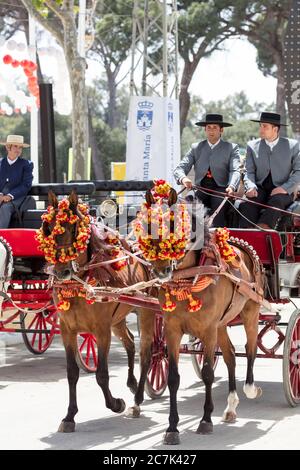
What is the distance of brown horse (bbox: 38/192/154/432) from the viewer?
24.0ft

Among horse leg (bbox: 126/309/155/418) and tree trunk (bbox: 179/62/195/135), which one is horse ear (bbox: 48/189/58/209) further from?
tree trunk (bbox: 179/62/195/135)

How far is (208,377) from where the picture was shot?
7543mm

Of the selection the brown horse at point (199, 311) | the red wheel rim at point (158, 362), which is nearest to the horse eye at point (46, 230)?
the brown horse at point (199, 311)

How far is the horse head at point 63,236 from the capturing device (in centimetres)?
729

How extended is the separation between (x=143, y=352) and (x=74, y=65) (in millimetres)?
10296

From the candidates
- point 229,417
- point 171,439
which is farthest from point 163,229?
point 229,417

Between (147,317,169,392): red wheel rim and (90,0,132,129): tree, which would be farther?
(90,0,132,129): tree

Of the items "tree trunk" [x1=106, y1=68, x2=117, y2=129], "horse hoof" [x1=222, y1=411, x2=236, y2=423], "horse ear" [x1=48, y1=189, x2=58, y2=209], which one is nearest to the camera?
"horse ear" [x1=48, y1=189, x2=58, y2=209]

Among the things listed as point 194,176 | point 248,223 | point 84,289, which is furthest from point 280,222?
point 84,289

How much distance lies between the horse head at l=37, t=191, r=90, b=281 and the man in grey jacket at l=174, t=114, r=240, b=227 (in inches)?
91.7

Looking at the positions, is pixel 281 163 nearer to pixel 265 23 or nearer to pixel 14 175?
pixel 14 175

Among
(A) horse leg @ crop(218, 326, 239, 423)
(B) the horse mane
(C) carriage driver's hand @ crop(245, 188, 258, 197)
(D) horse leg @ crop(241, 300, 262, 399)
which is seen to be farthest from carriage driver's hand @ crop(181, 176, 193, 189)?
(A) horse leg @ crop(218, 326, 239, 423)

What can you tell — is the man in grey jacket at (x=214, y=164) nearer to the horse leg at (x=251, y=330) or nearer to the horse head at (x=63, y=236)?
the horse leg at (x=251, y=330)

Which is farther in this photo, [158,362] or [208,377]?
[158,362]
